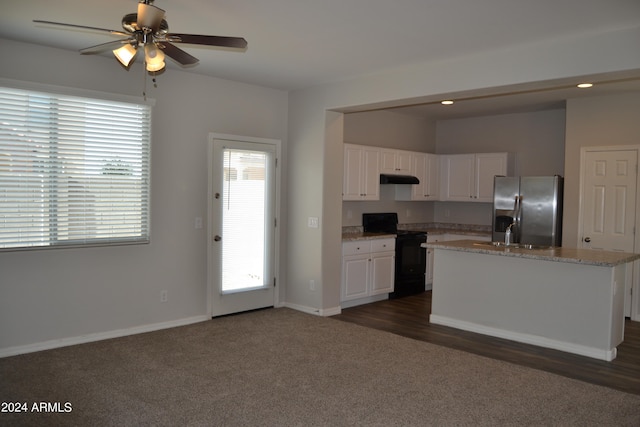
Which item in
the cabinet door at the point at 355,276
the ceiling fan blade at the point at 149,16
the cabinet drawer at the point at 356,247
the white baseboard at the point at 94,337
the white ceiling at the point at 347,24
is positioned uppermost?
the white ceiling at the point at 347,24

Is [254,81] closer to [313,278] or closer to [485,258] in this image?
[313,278]

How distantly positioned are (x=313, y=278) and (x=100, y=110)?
115 inches

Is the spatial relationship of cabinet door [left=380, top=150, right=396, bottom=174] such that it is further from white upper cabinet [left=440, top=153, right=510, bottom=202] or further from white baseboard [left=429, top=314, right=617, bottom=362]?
white baseboard [left=429, top=314, right=617, bottom=362]

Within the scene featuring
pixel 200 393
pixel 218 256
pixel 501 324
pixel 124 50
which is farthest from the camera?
pixel 218 256

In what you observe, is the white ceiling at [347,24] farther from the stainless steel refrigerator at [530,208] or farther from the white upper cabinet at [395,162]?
the stainless steel refrigerator at [530,208]

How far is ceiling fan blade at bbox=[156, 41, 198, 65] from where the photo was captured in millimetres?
3081

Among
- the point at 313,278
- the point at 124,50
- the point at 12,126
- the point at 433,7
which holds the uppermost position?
the point at 433,7

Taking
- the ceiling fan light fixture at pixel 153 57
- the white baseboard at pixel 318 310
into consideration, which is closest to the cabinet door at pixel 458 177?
the white baseboard at pixel 318 310

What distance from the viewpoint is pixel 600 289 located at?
4621 mm

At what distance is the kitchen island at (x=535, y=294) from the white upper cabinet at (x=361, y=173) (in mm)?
1482

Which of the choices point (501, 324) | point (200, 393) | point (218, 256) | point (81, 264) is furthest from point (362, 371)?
point (81, 264)

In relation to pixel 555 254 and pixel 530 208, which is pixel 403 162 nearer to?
pixel 530 208

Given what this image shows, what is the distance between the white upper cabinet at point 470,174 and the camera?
756 centimetres

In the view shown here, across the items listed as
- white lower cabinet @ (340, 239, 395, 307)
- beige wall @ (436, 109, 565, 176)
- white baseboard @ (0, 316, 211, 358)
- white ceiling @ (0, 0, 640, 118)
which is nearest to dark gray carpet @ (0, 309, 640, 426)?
white baseboard @ (0, 316, 211, 358)
